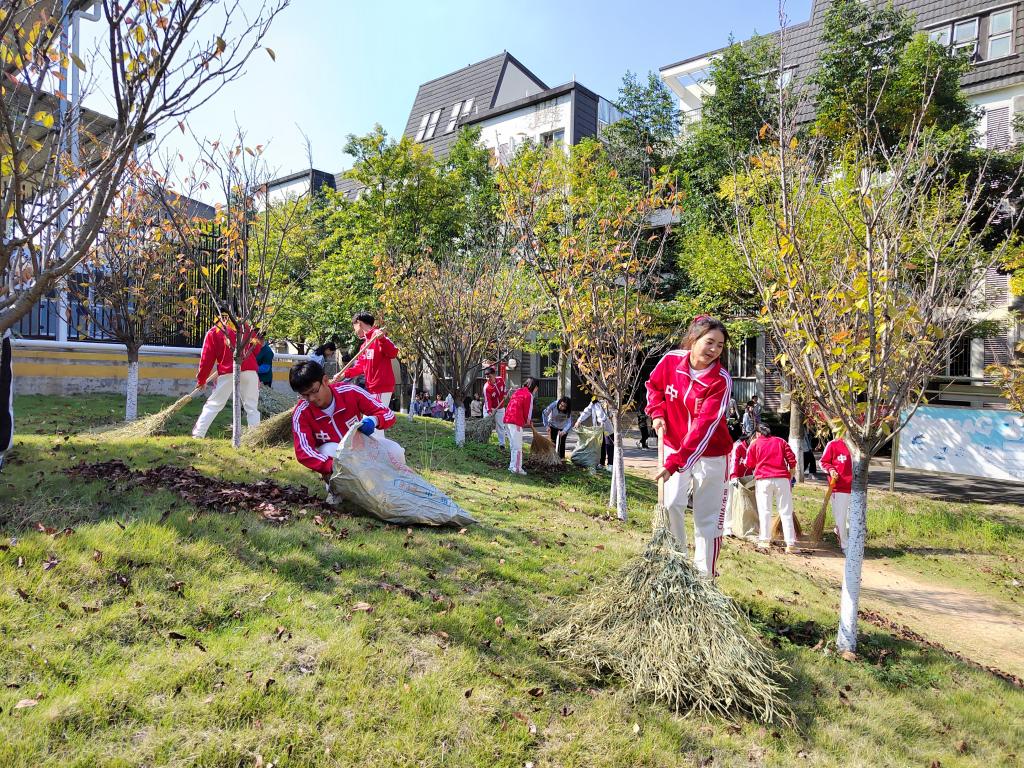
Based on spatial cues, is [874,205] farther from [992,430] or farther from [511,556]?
[992,430]

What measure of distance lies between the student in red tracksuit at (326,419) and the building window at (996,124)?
24418 millimetres

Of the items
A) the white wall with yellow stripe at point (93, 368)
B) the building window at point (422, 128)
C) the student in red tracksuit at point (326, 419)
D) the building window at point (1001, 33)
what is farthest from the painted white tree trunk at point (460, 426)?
→ the building window at point (422, 128)

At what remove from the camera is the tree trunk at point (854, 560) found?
4.89 m

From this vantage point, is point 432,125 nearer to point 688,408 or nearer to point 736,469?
point 736,469

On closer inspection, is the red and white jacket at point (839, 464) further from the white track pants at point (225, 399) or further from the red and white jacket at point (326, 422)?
the white track pants at point (225, 399)

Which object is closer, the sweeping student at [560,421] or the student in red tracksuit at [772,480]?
the student in red tracksuit at [772,480]

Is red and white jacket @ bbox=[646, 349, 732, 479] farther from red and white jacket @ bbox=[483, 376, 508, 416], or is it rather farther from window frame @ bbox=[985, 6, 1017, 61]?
window frame @ bbox=[985, 6, 1017, 61]

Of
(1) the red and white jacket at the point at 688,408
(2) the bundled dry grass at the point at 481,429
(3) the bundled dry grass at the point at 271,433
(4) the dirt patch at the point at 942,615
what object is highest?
(1) the red and white jacket at the point at 688,408

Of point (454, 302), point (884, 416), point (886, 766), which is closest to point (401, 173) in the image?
point (454, 302)

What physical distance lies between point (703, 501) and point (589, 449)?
839 centimetres

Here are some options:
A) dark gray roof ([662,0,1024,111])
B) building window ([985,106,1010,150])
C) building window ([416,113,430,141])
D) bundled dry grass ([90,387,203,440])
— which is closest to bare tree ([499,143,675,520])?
bundled dry grass ([90,387,203,440])

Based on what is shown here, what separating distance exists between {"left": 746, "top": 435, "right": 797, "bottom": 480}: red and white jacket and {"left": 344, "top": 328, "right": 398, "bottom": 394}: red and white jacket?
5.46 m

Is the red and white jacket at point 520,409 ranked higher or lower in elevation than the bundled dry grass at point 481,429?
higher

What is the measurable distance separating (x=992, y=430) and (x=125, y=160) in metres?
14.7
